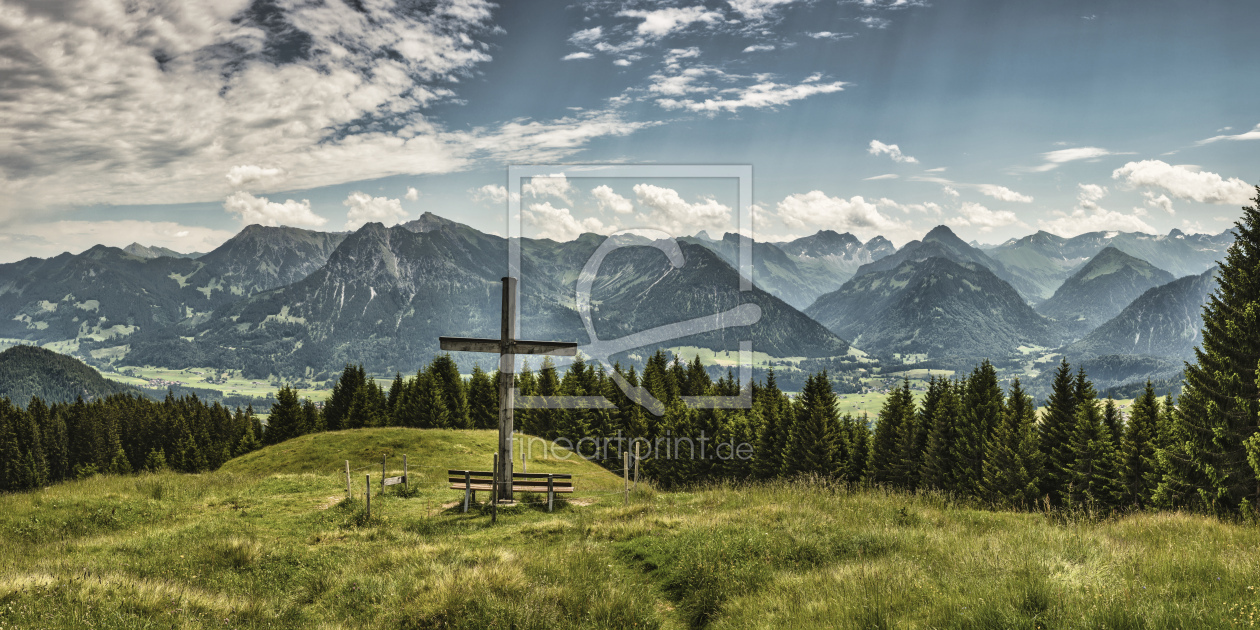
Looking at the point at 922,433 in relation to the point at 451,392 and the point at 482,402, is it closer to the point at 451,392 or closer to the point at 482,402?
the point at 482,402

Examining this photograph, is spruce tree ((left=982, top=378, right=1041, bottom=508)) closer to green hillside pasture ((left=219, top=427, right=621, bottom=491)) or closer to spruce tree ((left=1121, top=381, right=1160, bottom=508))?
spruce tree ((left=1121, top=381, right=1160, bottom=508))

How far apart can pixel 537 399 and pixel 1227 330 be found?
2394 inches

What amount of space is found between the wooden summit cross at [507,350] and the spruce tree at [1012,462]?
132ft

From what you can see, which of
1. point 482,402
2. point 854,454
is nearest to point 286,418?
point 482,402

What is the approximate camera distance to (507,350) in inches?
786

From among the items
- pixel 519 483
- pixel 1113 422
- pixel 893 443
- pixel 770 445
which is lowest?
pixel 770 445

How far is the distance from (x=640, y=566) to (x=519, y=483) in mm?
8927

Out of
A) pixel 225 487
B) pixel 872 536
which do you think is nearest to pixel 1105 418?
pixel 872 536

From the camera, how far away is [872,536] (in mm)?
12414

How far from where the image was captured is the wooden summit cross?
19.9m

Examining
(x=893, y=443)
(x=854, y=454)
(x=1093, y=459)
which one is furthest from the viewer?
(x=854, y=454)

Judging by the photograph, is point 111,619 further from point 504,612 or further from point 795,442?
point 795,442

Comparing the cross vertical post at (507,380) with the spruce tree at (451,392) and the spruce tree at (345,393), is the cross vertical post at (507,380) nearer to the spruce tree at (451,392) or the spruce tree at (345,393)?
the spruce tree at (451,392)

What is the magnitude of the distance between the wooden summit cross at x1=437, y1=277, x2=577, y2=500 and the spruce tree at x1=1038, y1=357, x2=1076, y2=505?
149 ft
